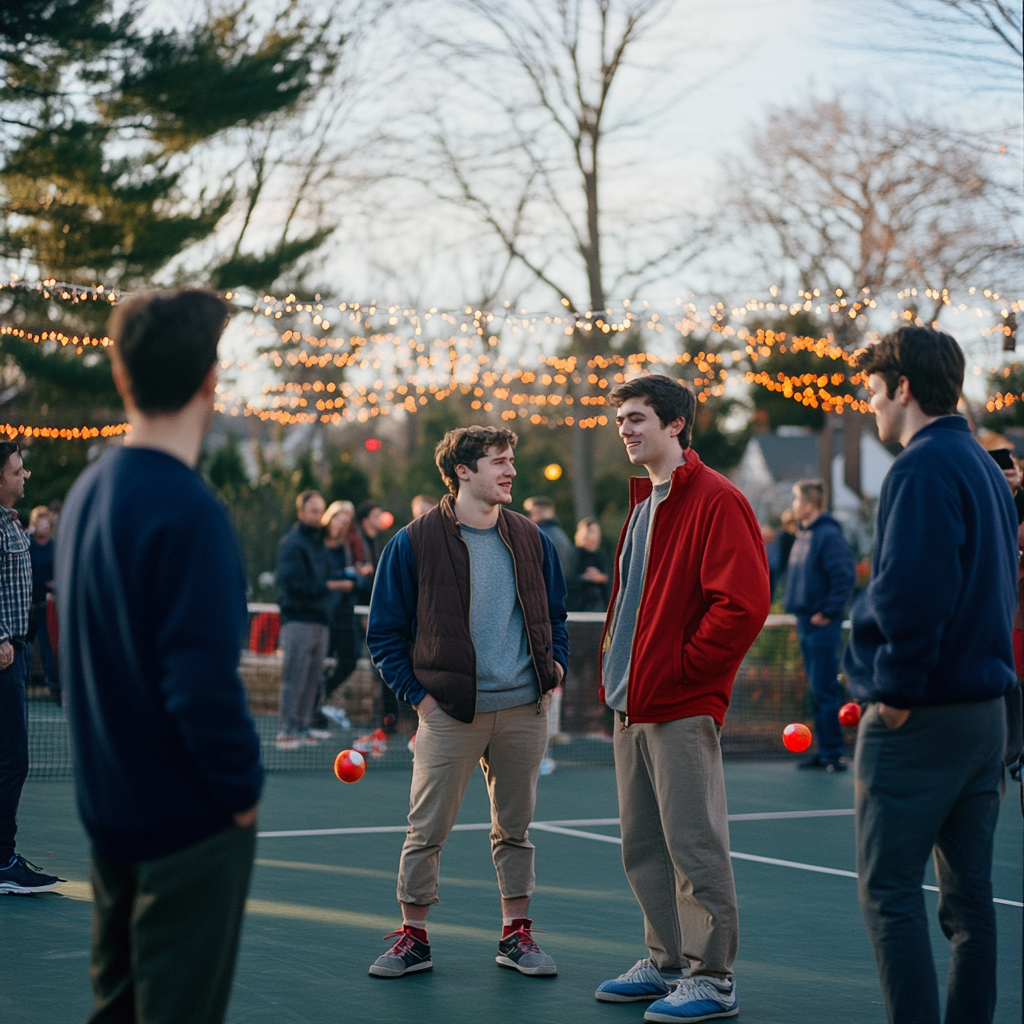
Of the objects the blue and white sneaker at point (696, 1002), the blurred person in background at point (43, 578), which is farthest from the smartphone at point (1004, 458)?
the blurred person in background at point (43, 578)

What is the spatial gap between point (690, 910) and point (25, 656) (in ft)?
10.5

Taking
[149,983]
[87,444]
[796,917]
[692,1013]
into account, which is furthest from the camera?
[87,444]

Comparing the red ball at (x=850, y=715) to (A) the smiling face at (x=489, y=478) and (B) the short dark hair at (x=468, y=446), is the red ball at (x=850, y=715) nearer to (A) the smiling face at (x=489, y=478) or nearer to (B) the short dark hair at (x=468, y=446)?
(A) the smiling face at (x=489, y=478)

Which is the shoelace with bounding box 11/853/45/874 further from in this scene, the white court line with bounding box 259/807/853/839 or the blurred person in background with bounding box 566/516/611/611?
the blurred person in background with bounding box 566/516/611/611

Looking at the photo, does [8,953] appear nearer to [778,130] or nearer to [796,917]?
[796,917]

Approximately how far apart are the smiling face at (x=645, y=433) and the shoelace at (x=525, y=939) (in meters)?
1.79

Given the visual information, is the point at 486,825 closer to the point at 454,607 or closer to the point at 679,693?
the point at 454,607

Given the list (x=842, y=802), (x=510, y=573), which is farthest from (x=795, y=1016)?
(x=842, y=802)

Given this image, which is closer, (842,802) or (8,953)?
(8,953)

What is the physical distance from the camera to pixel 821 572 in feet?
34.3

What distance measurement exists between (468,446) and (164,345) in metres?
2.47

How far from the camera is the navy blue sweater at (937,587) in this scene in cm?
319

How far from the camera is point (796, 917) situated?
571cm

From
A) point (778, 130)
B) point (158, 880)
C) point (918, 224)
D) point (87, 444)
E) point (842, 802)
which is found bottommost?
point (842, 802)
